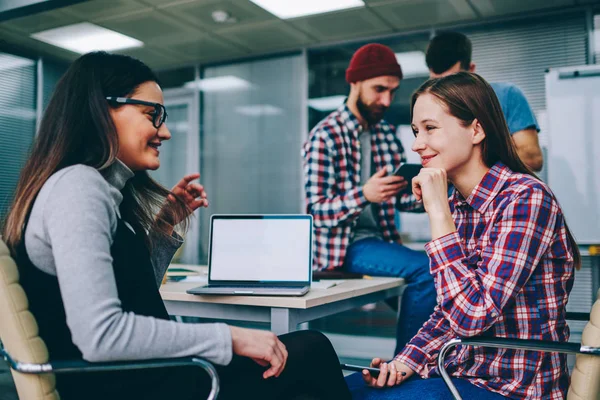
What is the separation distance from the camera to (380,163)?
A: 272 cm

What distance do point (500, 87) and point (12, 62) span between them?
5167 millimetres

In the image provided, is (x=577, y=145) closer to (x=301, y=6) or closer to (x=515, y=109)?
(x=515, y=109)

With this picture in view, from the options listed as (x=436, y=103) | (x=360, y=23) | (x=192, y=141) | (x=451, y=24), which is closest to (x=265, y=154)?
(x=192, y=141)

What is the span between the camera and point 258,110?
5812 millimetres

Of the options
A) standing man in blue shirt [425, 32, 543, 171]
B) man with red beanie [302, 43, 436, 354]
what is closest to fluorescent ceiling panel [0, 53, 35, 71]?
man with red beanie [302, 43, 436, 354]

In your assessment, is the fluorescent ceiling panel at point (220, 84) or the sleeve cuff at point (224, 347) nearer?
the sleeve cuff at point (224, 347)

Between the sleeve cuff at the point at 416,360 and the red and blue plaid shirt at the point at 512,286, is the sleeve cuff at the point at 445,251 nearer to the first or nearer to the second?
the red and blue plaid shirt at the point at 512,286

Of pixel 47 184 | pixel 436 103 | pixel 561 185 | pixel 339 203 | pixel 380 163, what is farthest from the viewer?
pixel 561 185

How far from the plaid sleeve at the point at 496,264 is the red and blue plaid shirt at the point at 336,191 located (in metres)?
1.05

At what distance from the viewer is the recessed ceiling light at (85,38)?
521 cm

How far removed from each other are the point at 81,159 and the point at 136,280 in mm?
287

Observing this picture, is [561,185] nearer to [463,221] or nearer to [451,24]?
[451,24]

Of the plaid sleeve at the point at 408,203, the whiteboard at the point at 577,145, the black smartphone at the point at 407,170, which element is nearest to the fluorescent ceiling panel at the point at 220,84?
the whiteboard at the point at 577,145

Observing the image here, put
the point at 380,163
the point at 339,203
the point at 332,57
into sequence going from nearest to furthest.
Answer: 1. the point at 339,203
2. the point at 380,163
3. the point at 332,57
